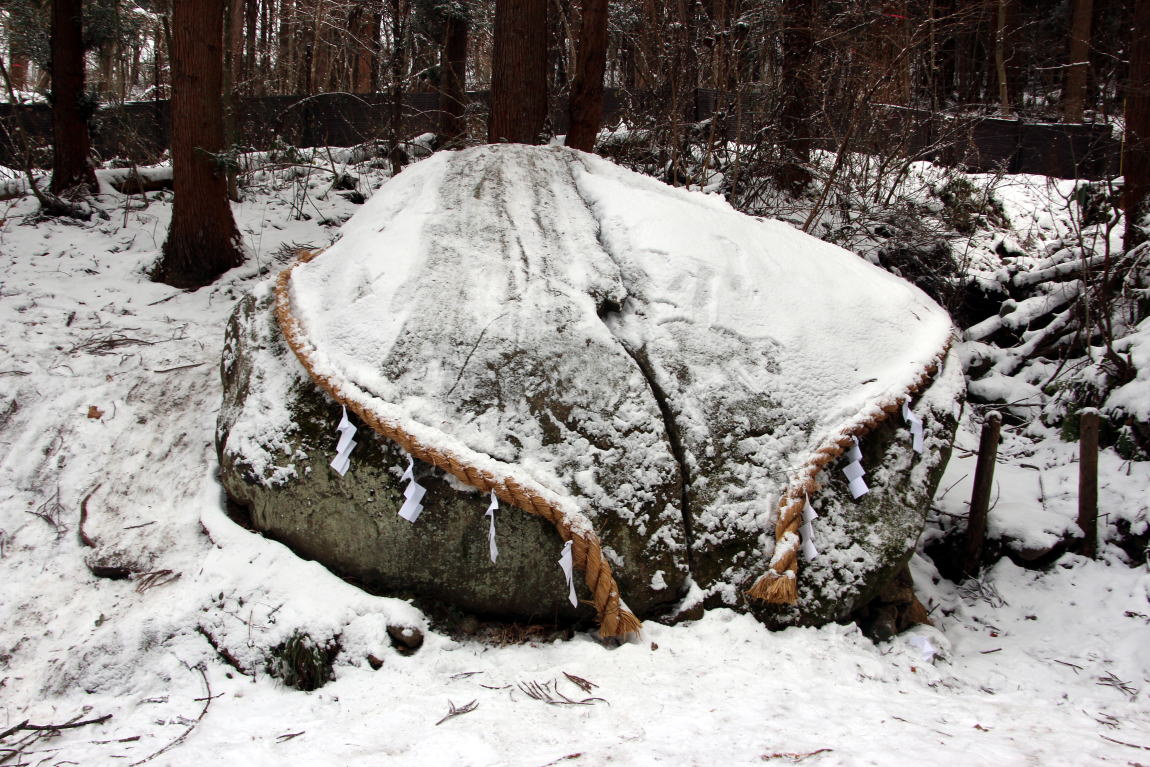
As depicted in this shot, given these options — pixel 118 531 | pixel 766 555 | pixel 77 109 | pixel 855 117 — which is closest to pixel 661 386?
pixel 766 555

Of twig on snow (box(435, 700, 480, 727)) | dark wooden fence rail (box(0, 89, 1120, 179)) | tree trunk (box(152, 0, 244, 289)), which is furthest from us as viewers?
dark wooden fence rail (box(0, 89, 1120, 179))

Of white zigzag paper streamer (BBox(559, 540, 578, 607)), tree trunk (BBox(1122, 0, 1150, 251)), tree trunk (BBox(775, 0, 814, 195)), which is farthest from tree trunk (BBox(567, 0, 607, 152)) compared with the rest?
white zigzag paper streamer (BBox(559, 540, 578, 607))

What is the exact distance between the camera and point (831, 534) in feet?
8.94

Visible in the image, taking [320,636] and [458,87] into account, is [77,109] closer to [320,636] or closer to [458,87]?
[458,87]

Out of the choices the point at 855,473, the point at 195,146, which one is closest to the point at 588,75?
the point at 195,146

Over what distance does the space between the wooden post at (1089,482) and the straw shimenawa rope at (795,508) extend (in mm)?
1007

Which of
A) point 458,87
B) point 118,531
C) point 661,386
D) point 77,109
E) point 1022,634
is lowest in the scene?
point 1022,634

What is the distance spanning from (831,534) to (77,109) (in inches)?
265

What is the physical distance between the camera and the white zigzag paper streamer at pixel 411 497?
2463 mm

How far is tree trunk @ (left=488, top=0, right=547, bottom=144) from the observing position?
16.3ft

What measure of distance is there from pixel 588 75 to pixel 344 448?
3916 millimetres

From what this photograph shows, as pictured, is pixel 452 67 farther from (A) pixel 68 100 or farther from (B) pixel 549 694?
(B) pixel 549 694

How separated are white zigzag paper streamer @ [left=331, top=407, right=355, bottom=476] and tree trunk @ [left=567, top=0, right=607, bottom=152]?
353 cm

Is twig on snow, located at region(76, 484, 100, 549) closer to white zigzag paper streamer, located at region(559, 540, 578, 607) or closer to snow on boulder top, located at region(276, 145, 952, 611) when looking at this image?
snow on boulder top, located at region(276, 145, 952, 611)
